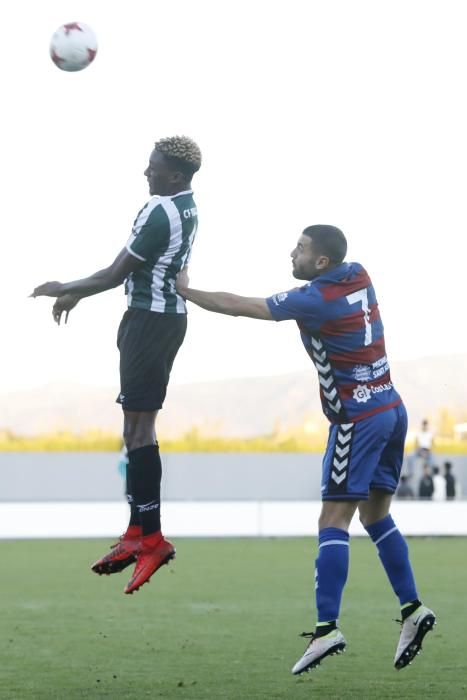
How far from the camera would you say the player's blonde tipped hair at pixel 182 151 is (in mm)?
8820

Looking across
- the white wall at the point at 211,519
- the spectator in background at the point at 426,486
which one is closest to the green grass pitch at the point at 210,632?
the white wall at the point at 211,519

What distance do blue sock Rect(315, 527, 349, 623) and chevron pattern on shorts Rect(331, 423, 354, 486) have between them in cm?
35

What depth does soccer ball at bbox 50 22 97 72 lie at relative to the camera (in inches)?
351

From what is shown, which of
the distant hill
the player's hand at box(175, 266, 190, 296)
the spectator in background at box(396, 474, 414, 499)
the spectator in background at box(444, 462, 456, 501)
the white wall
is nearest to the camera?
the player's hand at box(175, 266, 190, 296)

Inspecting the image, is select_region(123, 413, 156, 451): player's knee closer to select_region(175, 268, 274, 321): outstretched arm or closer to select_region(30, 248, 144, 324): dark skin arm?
select_region(30, 248, 144, 324): dark skin arm

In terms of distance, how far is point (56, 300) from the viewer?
8.72 metres

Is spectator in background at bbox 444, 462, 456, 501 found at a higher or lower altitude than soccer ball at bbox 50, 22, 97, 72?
lower

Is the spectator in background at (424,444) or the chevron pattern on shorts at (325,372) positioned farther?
the spectator in background at (424,444)

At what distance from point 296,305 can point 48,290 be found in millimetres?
1566

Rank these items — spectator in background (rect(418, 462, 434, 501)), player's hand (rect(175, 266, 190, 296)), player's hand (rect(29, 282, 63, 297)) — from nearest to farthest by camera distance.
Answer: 1. player's hand (rect(175, 266, 190, 296))
2. player's hand (rect(29, 282, 63, 297))
3. spectator in background (rect(418, 462, 434, 501))

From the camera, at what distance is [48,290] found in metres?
8.62

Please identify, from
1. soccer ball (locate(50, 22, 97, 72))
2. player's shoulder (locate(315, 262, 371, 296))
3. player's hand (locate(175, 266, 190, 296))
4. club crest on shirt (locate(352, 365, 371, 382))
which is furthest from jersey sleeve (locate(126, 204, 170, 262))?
club crest on shirt (locate(352, 365, 371, 382))

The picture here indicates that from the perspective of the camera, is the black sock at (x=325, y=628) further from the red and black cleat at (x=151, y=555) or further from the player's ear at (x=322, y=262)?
the player's ear at (x=322, y=262)

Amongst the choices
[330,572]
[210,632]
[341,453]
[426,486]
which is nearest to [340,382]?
[341,453]
